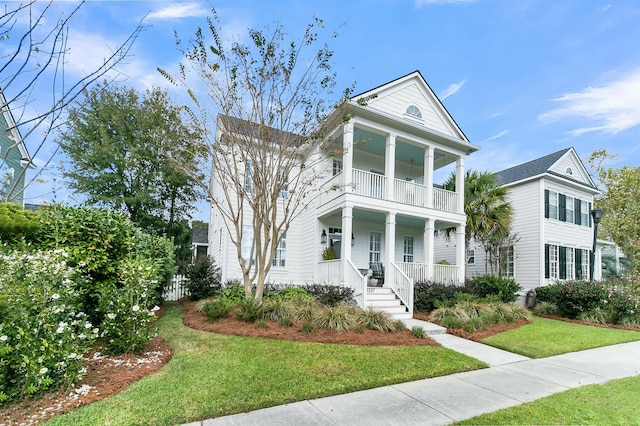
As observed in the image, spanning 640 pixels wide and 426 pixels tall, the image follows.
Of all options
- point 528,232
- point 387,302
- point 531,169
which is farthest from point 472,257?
point 387,302

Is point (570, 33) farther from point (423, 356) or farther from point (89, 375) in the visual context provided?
point (89, 375)

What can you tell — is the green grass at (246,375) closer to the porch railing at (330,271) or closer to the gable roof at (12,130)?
the gable roof at (12,130)

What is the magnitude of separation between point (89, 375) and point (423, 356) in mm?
5356

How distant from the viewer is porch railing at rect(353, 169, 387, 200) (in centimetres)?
1155

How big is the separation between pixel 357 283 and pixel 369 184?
3669mm

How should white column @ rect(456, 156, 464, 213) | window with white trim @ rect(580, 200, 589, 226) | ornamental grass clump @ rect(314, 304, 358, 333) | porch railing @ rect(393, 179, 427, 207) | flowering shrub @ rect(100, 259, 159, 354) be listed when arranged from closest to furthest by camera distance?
1. flowering shrub @ rect(100, 259, 159, 354)
2. ornamental grass clump @ rect(314, 304, 358, 333)
3. porch railing @ rect(393, 179, 427, 207)
4. white column @ rect(456, 156, 464, 213)
5. window with white trim @ rect(580, 200, 589, 226)

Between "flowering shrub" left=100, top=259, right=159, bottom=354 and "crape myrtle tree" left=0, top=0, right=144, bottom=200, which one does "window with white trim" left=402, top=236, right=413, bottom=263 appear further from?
"crape myrtle tree" left=0, top=0, right=144, bottom=200

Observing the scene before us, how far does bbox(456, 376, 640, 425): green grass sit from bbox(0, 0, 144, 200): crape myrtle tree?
5.06 meters

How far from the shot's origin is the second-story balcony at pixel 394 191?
37.9 ft

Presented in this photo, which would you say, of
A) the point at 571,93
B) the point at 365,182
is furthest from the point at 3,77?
the point at 571,93

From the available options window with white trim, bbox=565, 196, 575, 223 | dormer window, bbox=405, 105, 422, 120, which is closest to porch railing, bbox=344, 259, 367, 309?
dormer window, bbox=405, 105, 422, 120

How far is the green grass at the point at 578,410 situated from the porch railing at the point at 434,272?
6.99m

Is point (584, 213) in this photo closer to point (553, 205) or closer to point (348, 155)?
point (553, 205)

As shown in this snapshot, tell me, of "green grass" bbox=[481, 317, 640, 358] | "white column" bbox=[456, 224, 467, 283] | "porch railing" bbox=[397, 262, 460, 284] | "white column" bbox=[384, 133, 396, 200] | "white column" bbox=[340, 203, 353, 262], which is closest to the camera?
"green grass" bbox=[481, 317, 640, 358]
